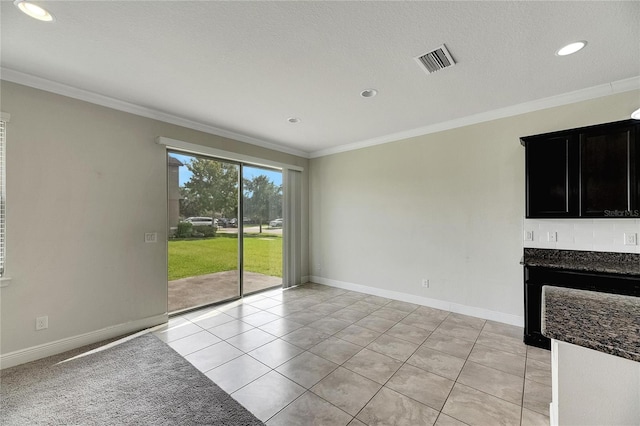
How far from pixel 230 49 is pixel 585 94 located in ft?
12.3

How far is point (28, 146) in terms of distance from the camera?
261cm

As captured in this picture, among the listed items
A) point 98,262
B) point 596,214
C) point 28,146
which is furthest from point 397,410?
point 28,146

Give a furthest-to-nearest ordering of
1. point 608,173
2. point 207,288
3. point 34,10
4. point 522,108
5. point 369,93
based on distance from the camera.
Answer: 1. point 207,288
2. point 522,108
3. point 369,93
4. point 608,173
5. point 34,10

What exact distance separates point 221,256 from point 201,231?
560 millimetres

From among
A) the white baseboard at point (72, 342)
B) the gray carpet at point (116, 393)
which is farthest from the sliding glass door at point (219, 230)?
the gray carpet at point (116, 393)

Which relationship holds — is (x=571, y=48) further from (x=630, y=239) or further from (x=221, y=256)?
(x=221, y=256)

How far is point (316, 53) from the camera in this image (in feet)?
7.37

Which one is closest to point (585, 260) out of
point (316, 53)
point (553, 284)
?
point (553, 284)

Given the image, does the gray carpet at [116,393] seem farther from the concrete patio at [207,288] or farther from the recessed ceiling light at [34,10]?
the recessed ceiling light at [34,10]

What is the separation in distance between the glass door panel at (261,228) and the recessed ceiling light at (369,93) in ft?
8.29

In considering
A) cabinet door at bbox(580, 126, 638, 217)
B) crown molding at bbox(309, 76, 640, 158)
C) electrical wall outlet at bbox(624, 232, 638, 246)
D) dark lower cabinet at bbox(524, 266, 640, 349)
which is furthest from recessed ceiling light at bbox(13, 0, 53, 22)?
electrical wall outlet at bbox(624, 232, 638, 246)

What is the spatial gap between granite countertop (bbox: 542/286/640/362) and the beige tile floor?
3.66 ft

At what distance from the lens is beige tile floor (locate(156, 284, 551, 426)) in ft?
6.36

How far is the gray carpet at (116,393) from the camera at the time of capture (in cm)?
188
